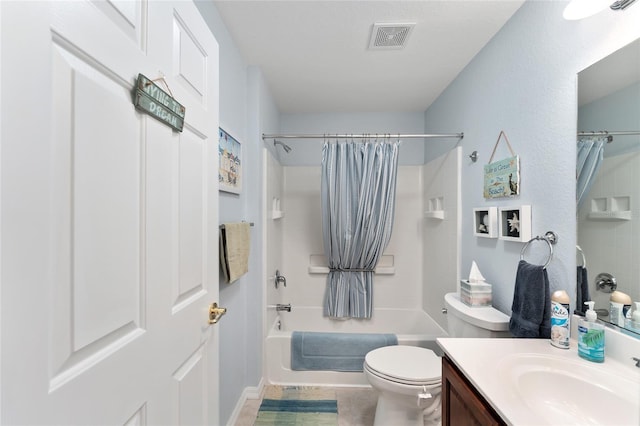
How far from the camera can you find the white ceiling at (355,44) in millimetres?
1471

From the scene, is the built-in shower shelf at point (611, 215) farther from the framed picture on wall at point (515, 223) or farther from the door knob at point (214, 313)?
the door knob at point (214, 313)

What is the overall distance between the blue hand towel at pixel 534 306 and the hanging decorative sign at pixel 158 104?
148 cm

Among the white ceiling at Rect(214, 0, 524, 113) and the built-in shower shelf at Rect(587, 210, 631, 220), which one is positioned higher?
the white ceiling at Rect(214, 0, 524, 113)

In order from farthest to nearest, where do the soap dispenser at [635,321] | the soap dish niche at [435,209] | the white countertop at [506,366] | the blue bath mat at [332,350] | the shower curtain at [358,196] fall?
the soap dish niche at [435,209]
the shower curtain at [358,196]
the blue bath mat at [332,350]
the soap dispenser at [635,321]
the white countertop at [506,366]

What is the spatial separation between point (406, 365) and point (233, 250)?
1192 mm

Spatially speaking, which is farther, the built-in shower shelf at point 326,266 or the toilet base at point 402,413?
the built-in shower shelf at point 326,266

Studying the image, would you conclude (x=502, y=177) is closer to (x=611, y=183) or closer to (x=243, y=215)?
(x=611, y=183)

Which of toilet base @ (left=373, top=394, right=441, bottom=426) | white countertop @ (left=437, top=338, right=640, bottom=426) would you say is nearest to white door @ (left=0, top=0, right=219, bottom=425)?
white countertop @ (left=437, top=338, right=640, bottom=426)

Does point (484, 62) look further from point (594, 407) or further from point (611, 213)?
point (594, 407)

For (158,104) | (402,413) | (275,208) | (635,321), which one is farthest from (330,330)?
(158,104)

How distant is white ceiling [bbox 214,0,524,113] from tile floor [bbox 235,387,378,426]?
2.38 m

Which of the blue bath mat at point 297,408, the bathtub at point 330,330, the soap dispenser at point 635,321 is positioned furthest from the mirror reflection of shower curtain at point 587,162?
the blue bath mat at point 297,408

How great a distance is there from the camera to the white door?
1.30 ft

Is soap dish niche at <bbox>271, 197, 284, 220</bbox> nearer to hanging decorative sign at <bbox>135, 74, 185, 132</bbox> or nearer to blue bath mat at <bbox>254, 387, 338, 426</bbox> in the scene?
blue bath mat at <bbox>254, 387, 338, 426</bbox>
